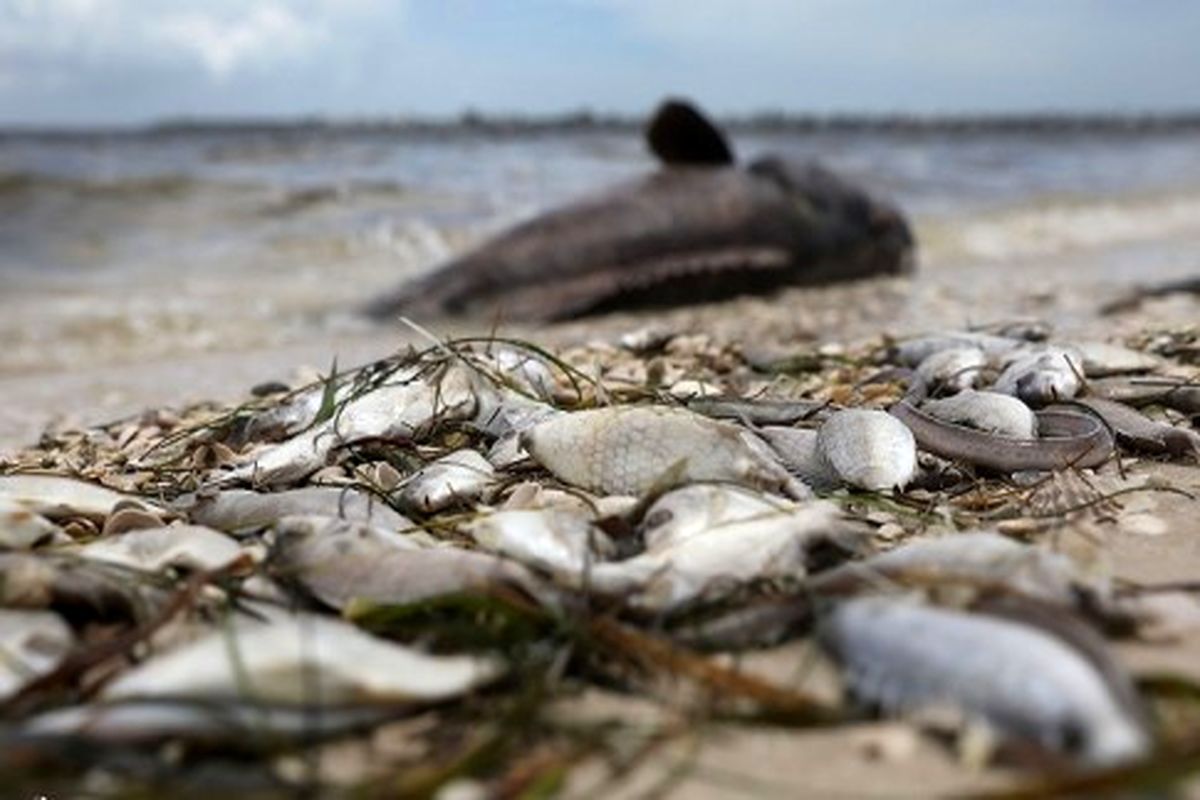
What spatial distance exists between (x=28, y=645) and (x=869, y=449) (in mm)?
1648

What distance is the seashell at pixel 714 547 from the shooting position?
1.95m

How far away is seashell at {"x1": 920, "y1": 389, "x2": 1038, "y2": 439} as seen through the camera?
3002 millimetres

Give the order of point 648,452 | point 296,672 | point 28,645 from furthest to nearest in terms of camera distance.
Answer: point 648,452
point 28,645
point 296,672

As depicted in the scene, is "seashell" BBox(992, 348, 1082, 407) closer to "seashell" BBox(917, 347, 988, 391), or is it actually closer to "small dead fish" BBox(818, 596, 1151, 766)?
"seashell" BBox(917, 347, 988, 391)

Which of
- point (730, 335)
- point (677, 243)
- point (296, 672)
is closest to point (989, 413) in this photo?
point (296, 672)

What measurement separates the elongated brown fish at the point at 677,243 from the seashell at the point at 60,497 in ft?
17.5

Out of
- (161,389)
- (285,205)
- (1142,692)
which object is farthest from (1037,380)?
(285,205)

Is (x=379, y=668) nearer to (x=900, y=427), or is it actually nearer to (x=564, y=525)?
(x=564, y=525)

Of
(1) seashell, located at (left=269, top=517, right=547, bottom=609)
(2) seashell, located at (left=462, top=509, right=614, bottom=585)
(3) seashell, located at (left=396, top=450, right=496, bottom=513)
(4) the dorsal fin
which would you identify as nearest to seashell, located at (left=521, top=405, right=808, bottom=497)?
(3) seashell, located at (left=396, top=450, right=496, bottom=513)

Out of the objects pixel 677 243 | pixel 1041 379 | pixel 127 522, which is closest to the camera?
pixel 127 522

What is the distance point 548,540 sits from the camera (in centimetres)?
209

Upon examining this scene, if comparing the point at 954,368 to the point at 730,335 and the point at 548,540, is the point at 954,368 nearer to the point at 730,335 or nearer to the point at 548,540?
the point at 548,540

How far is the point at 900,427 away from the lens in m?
2.80

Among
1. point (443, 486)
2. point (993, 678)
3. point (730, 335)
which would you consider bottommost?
point (730, 335)
